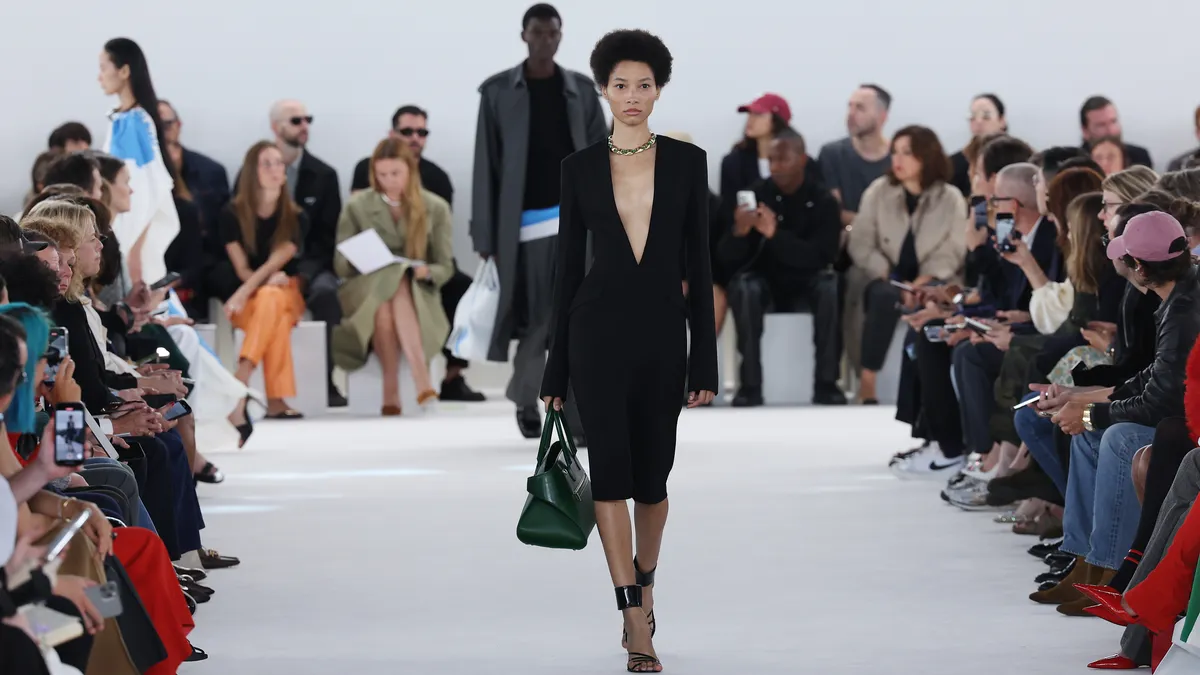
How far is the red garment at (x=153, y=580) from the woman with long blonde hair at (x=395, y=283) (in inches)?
241

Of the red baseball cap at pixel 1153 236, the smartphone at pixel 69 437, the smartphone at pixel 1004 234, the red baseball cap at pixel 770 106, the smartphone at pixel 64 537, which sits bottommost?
the smartphone at pixel 64 537

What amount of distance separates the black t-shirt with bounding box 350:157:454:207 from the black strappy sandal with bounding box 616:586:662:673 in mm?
6820

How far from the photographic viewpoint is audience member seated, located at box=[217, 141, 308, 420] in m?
8.96

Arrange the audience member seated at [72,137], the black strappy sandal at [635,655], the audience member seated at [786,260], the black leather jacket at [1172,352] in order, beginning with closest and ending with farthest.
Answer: the black strappy sandal at [635,655] → the black leather jacket at [1172,352] → the audience member seated at [72,137] → the audience member seated at [786,260]

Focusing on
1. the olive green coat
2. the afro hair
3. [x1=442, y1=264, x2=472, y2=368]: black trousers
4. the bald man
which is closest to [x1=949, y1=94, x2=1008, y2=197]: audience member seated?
[x1=442, y1=264, x2=472, y2=368]: black trousers

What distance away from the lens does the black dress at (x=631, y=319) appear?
3.34 m

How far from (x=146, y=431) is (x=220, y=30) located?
7269mm

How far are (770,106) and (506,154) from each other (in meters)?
3.12

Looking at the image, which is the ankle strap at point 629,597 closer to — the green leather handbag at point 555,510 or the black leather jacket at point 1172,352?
the green leather handbag at point 555,510

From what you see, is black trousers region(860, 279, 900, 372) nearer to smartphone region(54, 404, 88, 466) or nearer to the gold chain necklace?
the gold chain necklace

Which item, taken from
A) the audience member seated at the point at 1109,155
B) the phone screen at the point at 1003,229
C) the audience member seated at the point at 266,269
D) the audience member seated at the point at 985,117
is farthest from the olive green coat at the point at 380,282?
the phone screen at the point at 1003,229

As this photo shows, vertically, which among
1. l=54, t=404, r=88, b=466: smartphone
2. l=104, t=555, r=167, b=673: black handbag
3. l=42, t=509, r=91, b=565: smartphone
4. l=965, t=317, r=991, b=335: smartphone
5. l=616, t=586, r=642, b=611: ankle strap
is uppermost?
l=54, t=404, r=88, b=466: smartphone

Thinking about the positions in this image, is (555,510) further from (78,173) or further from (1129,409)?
(78,173)

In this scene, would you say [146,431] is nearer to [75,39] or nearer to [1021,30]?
[75,39]
